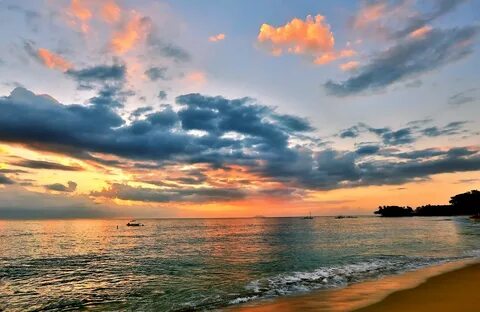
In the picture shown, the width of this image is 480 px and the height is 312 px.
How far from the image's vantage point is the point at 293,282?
25.2 meters

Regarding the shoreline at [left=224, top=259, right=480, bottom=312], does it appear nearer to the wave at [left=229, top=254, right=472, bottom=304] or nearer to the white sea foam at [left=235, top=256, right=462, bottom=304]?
the wave at [left=229, top=254, right=472, bottom=304]

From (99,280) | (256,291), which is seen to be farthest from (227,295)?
(99,280)

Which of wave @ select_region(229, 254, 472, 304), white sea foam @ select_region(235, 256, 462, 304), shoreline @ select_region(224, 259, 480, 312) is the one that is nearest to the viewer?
shoreline @ select_region(224, 259, 480, 312)

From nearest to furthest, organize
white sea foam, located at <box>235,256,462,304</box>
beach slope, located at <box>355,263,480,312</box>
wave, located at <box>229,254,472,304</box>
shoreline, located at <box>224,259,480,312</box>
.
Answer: beach slope, located at <box>355,263,480,312</box>
shoreline, located at <box>224,259,480,312</box>
wave, located at <box>229,254,472,304</box>
white sea foam, located at <box>235,256,462,304</box>

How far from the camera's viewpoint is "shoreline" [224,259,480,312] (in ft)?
51.8

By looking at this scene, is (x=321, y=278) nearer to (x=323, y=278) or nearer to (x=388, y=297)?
(x=323, y=278)

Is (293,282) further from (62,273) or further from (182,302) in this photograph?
(62,273)

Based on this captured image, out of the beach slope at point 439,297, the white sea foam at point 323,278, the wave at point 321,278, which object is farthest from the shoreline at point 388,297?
the white sea foam at point 323,278

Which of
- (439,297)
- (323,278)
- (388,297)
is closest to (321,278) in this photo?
(323,278)

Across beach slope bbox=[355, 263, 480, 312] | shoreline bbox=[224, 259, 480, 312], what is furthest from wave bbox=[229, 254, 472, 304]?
beach slope bbox=[355, 263, 480, 312]

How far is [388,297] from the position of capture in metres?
18.0

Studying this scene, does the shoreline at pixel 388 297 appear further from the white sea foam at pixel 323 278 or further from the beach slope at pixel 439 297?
the white sea foam at pixel 323 278

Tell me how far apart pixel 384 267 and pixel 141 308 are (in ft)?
74.0

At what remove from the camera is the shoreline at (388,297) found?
15.8m
